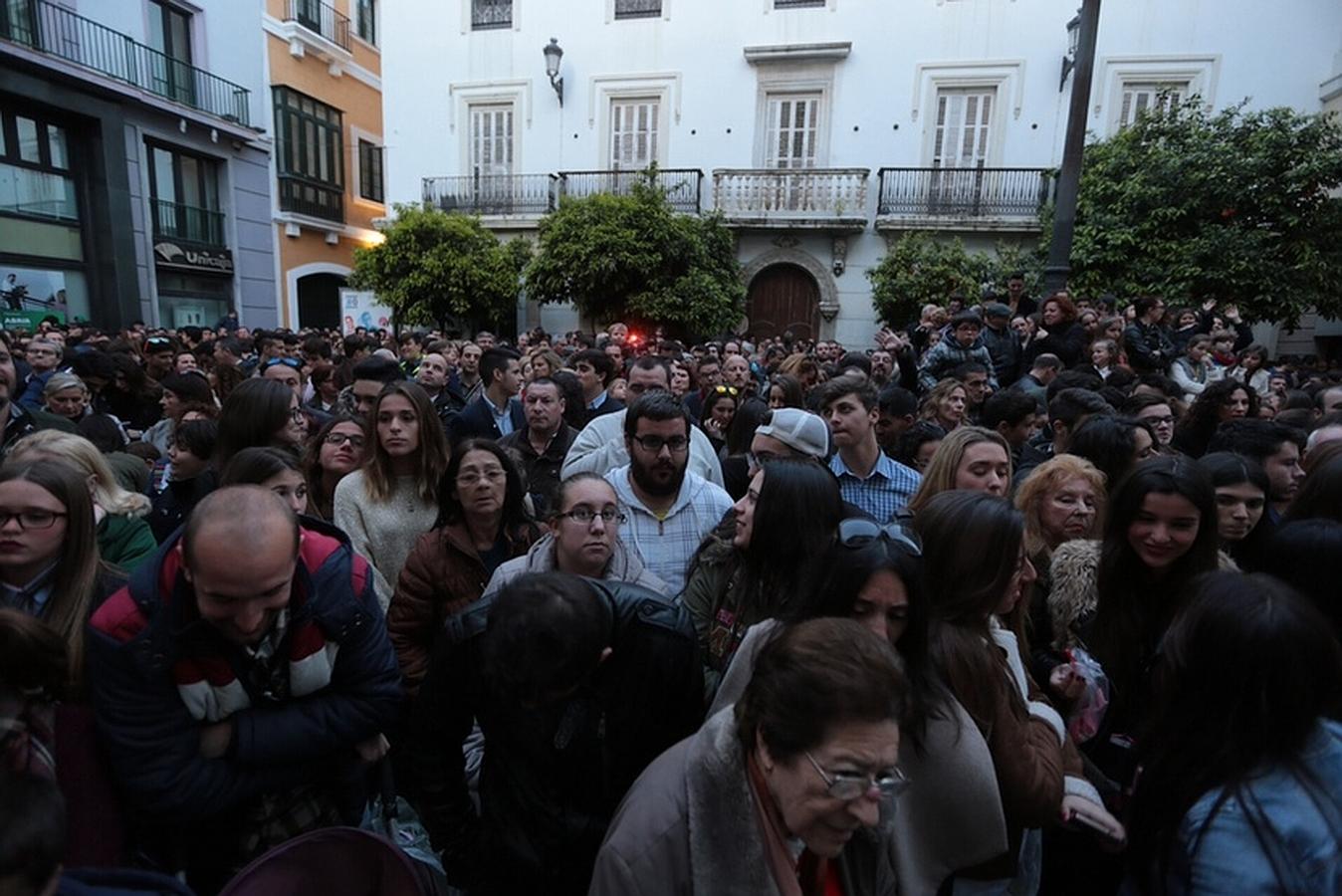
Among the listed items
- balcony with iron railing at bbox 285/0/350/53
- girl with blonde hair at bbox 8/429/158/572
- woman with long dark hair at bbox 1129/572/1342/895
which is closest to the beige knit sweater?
girl with blonde hair at bbox 8/429/158/572

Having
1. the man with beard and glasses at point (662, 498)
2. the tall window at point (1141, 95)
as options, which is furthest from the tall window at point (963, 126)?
the man with beard and glasses at point (662, 498)

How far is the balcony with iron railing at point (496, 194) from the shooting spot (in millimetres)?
17891

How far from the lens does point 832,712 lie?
1178mm

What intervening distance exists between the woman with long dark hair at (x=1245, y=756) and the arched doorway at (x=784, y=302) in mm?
15787

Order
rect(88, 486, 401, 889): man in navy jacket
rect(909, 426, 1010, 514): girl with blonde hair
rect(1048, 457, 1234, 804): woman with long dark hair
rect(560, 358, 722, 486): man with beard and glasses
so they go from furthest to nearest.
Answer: rect(560, 358, 722, 486): man with beard and glasses, rect(909, 426, 1010, 514): girl with blonde hair, rect(1048, 457, 1234, 804): woman with long dark hair, rect(88, 486, 401, 889): man in navy jacket

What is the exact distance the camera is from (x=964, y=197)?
15.6 metres

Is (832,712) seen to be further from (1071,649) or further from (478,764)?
(1071,649)

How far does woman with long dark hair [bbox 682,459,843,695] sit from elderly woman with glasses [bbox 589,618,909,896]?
0.73 meters

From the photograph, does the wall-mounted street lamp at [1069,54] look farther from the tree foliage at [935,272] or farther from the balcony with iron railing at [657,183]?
the balcony with iron railing at [657,183]

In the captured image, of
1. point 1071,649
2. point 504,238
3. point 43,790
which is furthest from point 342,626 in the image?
point 504,238

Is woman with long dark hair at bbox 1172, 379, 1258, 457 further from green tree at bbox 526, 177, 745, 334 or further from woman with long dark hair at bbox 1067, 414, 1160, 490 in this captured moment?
green tree at bbox 526, 177, 745, 334

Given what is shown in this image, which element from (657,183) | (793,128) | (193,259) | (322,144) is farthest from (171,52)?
(793,128)

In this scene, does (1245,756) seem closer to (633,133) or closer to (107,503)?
(107,503)

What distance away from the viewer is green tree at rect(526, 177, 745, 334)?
48.4ft
